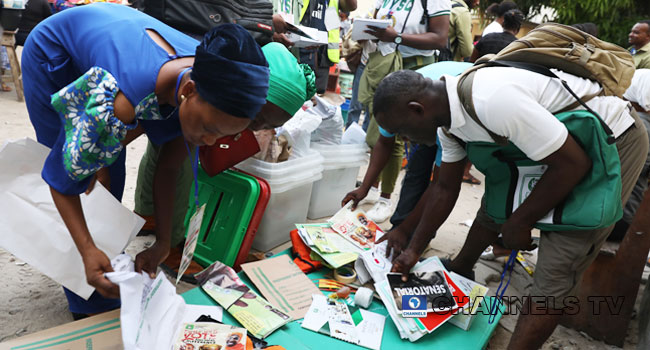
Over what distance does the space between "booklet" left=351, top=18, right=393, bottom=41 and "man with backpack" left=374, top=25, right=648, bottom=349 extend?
4.50ft

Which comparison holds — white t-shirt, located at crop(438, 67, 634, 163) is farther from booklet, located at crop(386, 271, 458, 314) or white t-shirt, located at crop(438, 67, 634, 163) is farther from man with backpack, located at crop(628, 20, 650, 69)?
man with backpack, located at crop(628, 20, 650, 69)

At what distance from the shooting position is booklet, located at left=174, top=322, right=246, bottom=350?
59.7 inches

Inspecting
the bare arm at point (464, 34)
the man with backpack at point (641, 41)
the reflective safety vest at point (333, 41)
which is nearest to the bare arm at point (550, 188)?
the bare arm at point (464, 34)

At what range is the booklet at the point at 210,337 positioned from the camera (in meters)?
1.52

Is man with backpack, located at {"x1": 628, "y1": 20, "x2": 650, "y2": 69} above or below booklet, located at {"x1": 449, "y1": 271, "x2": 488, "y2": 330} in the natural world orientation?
above

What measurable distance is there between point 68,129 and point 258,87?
55cm

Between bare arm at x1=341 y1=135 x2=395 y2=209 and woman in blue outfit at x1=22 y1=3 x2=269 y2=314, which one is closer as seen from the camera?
woman in blue outfit at x1=22 y1=3 x2=269 y2=314

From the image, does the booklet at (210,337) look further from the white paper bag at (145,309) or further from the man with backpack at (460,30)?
the man with backpack at (460,30)

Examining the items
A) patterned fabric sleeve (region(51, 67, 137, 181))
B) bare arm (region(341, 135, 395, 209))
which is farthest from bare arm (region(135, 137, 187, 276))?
bare arm (region(341, 135, 395, 209))

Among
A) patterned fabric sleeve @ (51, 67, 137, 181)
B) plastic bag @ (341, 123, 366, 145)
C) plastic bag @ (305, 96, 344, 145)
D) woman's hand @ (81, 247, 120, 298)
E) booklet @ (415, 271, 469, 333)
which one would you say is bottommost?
booklet @ (415, 271, 469, 333)

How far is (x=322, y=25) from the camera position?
365 cm

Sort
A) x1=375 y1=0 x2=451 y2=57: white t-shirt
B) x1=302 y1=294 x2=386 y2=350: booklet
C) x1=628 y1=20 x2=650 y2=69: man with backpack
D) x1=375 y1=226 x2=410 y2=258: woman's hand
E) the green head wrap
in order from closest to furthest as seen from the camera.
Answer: the green head wrap < x1=302 y1=294 x2=386 y2=350: booklet < x1=375 y1=226 x2=410 y2=258: woman's hand < x1=375 y1=0 x2=451 y2=57: white t-shirt < x1=628 y1=20 x2=650 y2=69: man with backpack

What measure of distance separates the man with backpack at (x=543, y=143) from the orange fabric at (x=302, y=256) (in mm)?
971

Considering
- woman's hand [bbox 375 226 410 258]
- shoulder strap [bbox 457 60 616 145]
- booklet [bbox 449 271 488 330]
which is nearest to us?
shoulder strap [bbox 457 60 616 145]
